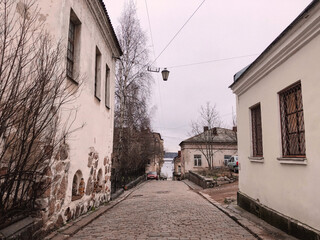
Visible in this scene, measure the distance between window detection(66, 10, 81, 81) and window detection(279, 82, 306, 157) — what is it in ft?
15.7

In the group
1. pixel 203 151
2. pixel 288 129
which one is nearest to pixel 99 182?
pixel 288 129

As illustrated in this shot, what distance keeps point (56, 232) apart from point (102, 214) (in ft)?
8.26

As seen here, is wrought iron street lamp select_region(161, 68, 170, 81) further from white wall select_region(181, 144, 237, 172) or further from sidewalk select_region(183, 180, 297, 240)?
white wall select_region(181, 144, 237, 172)

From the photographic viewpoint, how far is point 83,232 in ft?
18.4

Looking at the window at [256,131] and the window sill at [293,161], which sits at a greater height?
the window at [256,131]

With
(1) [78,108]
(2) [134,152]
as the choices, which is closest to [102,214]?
(1) [78,108]

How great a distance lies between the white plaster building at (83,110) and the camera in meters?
5.39

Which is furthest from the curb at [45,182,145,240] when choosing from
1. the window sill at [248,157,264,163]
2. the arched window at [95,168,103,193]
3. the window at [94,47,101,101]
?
the window sill at [248,157,264,163]

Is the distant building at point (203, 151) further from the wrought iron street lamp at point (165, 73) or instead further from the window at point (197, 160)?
the wrought iron street lamp at point (165, 73)

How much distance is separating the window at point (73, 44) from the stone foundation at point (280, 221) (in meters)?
5.48

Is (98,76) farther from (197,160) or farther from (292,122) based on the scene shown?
(197,160)

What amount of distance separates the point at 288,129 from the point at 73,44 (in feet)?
17.6

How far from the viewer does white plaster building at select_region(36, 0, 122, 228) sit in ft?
17.7

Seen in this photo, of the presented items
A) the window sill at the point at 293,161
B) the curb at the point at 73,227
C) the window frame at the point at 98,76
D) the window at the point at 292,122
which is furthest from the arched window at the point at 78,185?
the window at the point at 292,122
